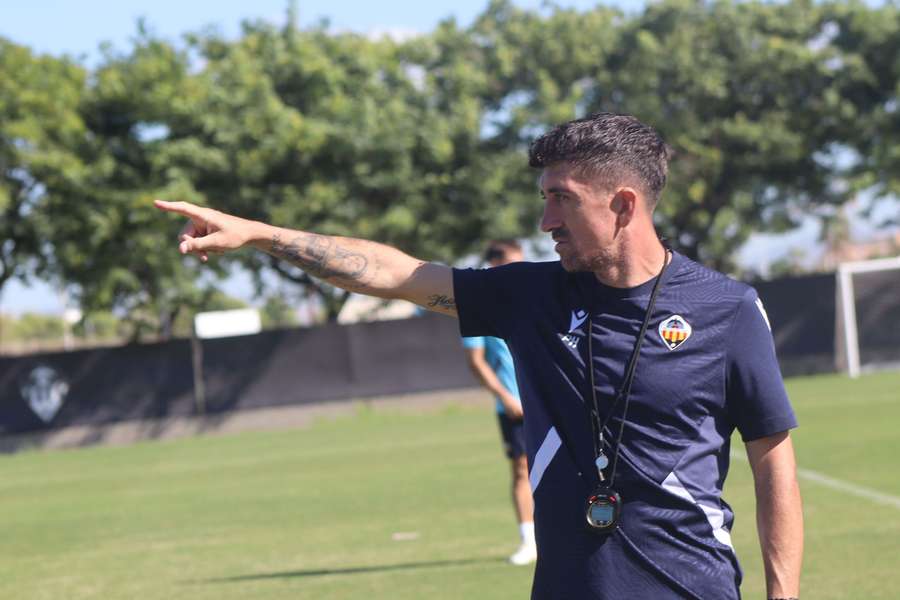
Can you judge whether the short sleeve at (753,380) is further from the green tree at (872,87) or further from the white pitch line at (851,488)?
the green tree at (872,87)

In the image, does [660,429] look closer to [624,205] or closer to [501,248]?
[624,205]

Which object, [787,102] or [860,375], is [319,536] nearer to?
[860,375]

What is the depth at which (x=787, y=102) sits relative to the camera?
33.2m

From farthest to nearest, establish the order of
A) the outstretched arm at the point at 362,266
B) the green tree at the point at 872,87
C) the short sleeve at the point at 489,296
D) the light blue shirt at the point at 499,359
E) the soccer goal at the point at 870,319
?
the green tree at the point at 872,87 < the soccer goal at the point at 870,319 < the light blue shirt at the point at 499,359 < the outstretched arm at the point at 362,266 < the short sleeve at the point at 489,296

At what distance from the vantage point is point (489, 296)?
12.8 feet

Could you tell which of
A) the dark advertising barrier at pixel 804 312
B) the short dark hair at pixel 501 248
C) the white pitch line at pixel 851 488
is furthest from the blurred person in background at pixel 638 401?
the dark advertising barrier at pixel 804 312

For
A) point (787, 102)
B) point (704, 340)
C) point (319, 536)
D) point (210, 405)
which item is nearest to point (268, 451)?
point (210, 405)

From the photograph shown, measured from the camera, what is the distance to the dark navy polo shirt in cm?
350

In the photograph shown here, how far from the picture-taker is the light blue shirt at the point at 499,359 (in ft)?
32.9

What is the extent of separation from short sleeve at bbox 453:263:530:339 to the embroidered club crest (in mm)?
473

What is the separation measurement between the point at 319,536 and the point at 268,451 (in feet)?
35.6

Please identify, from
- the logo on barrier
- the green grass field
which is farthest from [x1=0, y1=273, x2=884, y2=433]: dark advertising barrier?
the green grass field

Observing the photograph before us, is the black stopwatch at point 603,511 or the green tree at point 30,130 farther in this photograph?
the green tree at point 30,130

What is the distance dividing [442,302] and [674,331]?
0.76 meters
